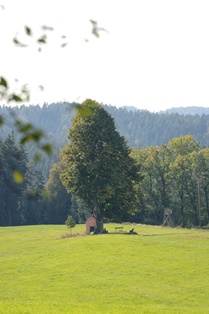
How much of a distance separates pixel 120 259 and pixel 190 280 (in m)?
8.33

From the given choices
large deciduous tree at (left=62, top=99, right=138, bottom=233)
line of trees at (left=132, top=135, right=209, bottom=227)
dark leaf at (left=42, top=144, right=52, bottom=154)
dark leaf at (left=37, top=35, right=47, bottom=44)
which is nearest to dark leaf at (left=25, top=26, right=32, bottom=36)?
dark leaf at (left=37, top=35, right=47, bottom=44)

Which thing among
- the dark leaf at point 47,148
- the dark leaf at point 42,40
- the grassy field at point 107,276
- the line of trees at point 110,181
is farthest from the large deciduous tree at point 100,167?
the dark leaf at point 47,148

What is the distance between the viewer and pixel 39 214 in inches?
4183

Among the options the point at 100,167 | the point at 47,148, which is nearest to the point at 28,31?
the point at 47,148

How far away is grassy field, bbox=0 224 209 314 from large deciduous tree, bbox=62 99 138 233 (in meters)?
7.86

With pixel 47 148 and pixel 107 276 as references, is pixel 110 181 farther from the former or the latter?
pixel 47 148

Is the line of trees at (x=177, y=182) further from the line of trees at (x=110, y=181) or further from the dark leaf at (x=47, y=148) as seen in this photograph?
the dark leaf at (x=47, y=148)

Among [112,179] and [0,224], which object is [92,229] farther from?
[0,224]

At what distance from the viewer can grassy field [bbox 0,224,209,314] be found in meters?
23.5

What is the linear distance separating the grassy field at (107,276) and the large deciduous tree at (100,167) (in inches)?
310

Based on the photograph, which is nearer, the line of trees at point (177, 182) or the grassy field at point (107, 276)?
the grassy field at point (107, 276)

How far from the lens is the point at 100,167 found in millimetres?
55250

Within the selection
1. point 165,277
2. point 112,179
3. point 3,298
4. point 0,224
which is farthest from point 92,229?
point 0,224

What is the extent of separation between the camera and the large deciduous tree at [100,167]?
55.0 metres
